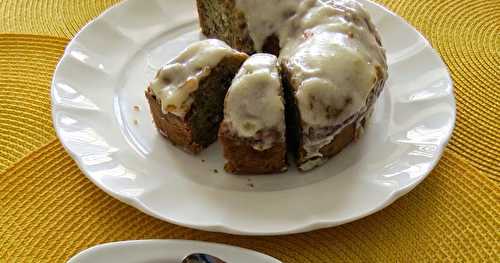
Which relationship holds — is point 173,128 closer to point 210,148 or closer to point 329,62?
point 210,148

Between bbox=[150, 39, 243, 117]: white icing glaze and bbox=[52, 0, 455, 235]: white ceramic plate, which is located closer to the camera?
bbox=[52, 0, 455, 235]: white ceramic plate

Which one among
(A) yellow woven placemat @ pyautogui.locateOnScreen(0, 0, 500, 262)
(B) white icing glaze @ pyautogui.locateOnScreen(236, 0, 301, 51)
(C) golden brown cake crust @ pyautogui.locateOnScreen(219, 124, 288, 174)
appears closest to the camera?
(A) yellow woven placemat @ pyautogui.locateOnScreen(0, 0, 500, 262)

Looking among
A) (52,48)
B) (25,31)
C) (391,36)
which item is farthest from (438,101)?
(25,31)

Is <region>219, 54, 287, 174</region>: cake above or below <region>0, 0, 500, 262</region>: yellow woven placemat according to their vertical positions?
above

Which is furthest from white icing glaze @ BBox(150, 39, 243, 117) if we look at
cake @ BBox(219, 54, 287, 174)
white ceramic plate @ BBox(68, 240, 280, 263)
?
white ceramic plate @ BBox(68, 240, 280, 263)

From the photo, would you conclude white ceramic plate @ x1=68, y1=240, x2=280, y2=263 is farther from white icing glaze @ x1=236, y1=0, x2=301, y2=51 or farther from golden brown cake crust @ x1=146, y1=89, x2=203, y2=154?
white icing glaze @ x1=236, y1=0, x2=301, y2=51

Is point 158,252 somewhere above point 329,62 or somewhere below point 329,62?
below

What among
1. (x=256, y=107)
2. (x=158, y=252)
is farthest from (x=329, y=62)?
(x=158, y=252)

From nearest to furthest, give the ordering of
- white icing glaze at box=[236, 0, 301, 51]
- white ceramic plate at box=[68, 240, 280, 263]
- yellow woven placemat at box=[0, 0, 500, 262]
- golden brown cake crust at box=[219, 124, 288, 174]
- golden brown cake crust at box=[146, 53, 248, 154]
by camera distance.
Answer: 1. white ceramic plate at box=[68, 240, 280, 263]
2. yellow woven placemat at box=[0, 0, 500, 262]
3. golden brown cake crust at box=[219, 124, 288, 174]
4. golden brown cake crust at box=[146, 53, 248, 154]
5. white icing glaze at box=[236, 0, 301, 51]
